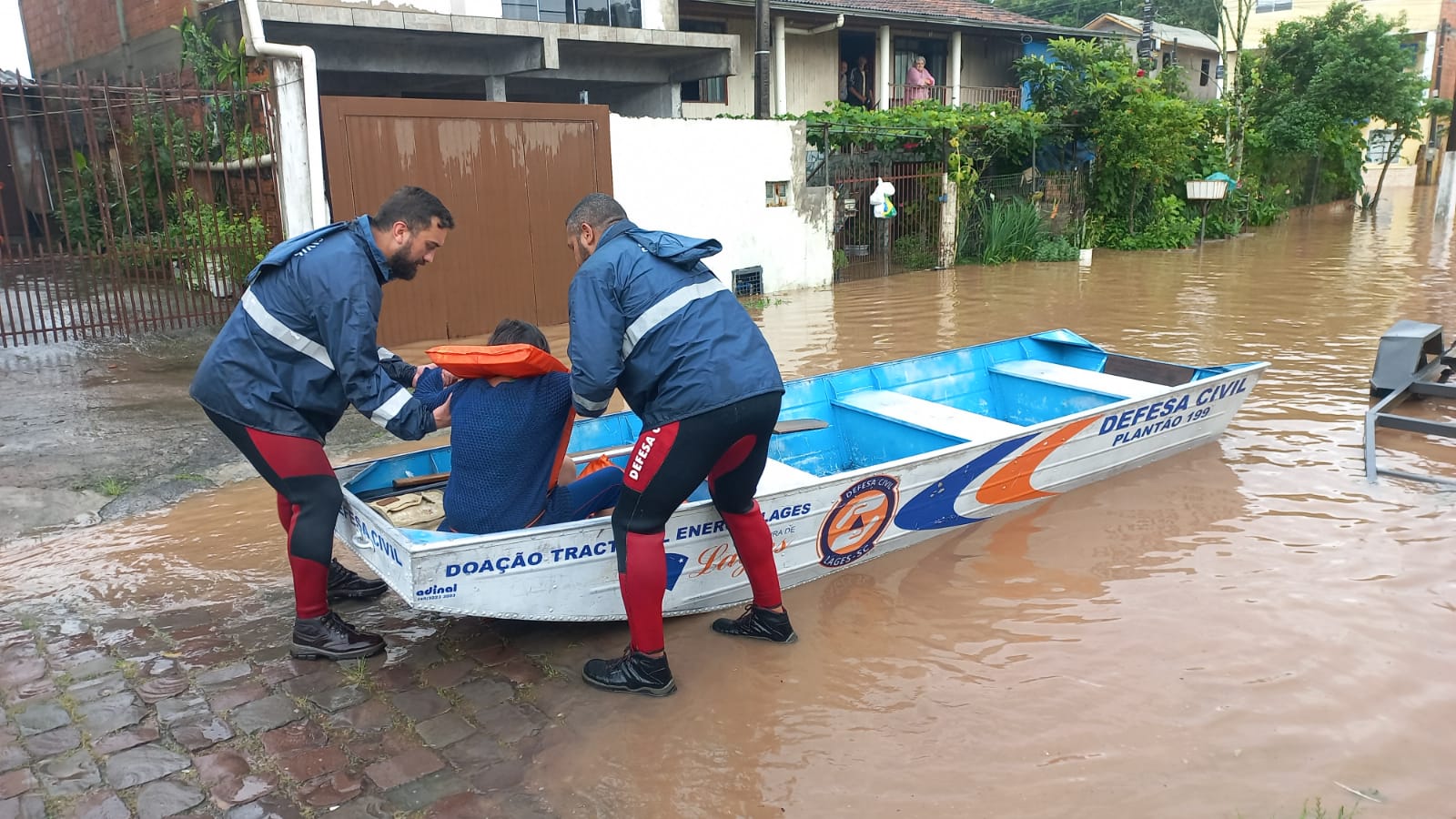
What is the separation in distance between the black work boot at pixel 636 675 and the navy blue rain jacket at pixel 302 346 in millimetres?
1225

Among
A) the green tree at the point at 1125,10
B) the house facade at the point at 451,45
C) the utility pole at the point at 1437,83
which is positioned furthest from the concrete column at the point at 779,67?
the green tree at the point at 1125,10

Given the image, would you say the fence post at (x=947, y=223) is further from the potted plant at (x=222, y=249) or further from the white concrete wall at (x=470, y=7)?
the potted plant at (x=222, y=249)

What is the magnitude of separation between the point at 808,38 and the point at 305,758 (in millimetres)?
21399

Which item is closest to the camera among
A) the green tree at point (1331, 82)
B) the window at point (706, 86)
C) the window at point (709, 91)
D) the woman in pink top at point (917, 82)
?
the window at point (706, 86)

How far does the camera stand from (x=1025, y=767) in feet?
11.1

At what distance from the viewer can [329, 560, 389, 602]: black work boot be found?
4660 millimetres

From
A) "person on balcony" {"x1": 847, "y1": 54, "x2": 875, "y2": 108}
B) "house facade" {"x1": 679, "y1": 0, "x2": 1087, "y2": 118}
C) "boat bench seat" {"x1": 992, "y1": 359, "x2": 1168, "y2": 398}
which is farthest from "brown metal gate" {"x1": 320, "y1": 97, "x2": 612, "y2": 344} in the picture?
"person on balcony" {"x1": 847, "y1": 54, "x2": 875, "y2": 108}

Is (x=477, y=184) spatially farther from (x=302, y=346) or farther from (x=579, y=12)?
(x=579, y=12)

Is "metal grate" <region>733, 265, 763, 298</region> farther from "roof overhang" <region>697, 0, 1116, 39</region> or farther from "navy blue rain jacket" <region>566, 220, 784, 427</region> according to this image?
"navy blue rain jacket" <region>566, 220, 784, 427</region>

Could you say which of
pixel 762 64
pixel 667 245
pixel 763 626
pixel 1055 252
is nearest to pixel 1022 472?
pixel 763 626

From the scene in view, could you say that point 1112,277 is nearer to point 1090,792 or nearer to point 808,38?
point 808,38

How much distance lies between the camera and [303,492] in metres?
3.87

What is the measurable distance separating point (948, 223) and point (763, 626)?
13448 mm

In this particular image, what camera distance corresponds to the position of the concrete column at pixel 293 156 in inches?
369
